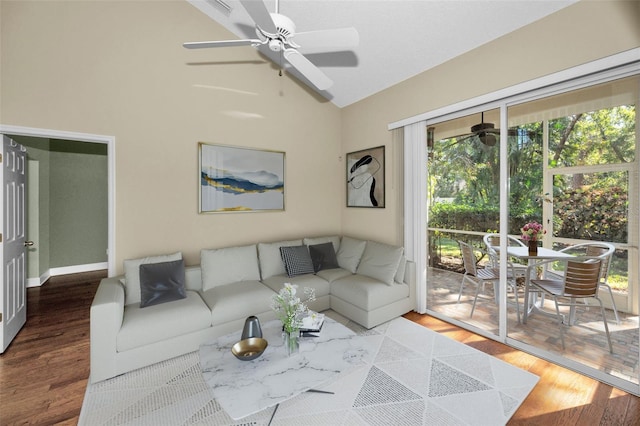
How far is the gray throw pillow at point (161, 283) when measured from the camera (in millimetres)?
2631

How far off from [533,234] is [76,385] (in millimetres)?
4312

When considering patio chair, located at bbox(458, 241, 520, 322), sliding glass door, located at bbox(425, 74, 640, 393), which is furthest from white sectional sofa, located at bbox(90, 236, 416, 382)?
sliding glass door, located at bbox(425, 74, 640, 393)

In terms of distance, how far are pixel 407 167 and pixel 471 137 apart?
32.3 inches

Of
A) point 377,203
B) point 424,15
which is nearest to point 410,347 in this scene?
point 377,203

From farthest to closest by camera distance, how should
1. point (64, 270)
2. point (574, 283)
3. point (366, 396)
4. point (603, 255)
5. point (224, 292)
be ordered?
point (64, 270)
point (224, 292)
point (574, 283)
point (603, 255)
point (366, 396)

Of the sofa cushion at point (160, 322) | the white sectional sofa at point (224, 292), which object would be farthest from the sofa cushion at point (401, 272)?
the sofa cushion at point (160, 322)

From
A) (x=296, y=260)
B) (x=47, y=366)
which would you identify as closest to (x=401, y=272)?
(x=296, y=260)

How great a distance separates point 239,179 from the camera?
3.78 m

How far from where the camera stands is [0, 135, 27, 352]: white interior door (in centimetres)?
264

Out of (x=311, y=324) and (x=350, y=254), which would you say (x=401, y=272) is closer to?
(x=350, y=254)

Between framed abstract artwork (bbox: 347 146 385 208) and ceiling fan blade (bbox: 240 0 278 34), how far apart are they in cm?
260

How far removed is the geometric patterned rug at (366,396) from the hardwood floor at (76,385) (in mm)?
113

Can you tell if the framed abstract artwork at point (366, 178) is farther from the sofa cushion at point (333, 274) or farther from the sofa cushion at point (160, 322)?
the sofa cushion at point (160, 322)

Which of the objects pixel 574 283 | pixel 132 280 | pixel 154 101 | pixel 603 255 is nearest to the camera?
pixel 603 255
